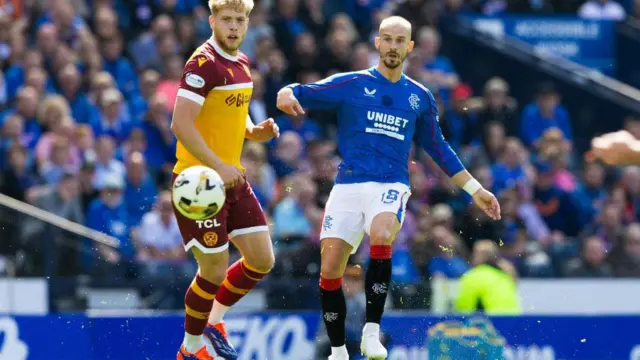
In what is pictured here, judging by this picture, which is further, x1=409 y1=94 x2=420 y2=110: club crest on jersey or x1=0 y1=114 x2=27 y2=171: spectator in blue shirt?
x1=0 y1=114 x2=27 y2=171: spectator in blue shirt

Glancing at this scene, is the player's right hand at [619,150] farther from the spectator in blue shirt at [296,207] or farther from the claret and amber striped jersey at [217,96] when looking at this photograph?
the spectator in blue shirt at [296,207]

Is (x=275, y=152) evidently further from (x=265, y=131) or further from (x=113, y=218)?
(x=265, y=131)

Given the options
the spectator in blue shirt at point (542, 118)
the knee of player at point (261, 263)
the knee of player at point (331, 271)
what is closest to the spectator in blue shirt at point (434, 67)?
the spectator in blue shirt at point (542, 118)

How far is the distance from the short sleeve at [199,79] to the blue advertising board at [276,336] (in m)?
3.25

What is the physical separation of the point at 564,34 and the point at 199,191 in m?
11.2

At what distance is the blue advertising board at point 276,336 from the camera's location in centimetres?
1180

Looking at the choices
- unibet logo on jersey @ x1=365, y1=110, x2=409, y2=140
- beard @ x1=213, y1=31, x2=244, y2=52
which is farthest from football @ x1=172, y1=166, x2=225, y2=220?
unibet logo on jersey @ x1=365, y1=110, x2=409, y2=140

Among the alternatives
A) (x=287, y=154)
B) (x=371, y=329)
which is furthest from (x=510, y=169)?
(x=371, y=329)

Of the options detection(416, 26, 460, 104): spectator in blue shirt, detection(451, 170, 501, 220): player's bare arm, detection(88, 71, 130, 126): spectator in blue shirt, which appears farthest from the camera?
detection(416, 26, 460, 104): spectator in blue shirt

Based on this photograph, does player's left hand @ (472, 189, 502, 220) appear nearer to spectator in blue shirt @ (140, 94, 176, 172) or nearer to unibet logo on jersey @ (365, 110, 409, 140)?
unibet logo on jersey @ (365, 110, 409, 140)

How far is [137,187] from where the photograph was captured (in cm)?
1435

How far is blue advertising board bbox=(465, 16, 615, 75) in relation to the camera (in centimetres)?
1877

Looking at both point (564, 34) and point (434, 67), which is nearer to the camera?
point (434, 67)

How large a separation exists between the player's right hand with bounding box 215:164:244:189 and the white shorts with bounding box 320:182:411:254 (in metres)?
0.95
